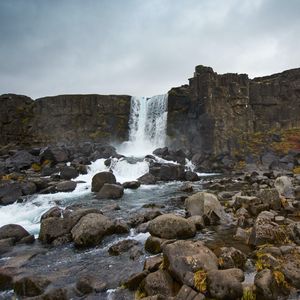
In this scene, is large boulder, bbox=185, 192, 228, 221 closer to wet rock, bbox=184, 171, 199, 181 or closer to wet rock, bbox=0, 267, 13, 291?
wet rock, bbox=0, 267, 13, 291

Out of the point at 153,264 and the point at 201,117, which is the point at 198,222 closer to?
the point at 153,264

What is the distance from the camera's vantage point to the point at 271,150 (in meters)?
44.8

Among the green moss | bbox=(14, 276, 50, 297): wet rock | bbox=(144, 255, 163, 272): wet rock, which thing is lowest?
bbox=(14, 276, 50, 297): wet rock

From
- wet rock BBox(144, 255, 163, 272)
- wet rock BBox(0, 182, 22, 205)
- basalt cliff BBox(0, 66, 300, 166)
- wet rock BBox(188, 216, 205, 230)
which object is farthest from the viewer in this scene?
basalt cliff BBox(0, 66, 300, 166)

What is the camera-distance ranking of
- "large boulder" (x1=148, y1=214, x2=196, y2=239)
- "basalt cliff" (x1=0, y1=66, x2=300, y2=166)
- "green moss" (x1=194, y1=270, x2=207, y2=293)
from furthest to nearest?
"basalt cliff" (x1=0, y1=66, x2=300, y2=166)
"large boulder" (x1=148, y1=214, x2=196, y2=239)
"green moss" (x1=194, y1=270, x2=207, y2=293)

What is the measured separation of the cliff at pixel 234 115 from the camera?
147 feet

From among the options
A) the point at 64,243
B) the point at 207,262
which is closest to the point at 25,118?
the point at 64,243

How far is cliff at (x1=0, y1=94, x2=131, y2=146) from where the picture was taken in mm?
54531

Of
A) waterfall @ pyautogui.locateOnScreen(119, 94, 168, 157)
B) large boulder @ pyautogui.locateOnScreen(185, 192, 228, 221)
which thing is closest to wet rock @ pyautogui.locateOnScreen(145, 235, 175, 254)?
large boulder @ pyautogui.locateOnScreen(185, 192, 228, 221)

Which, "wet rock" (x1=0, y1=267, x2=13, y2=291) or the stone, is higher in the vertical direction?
the stone

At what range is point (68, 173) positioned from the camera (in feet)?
96.3

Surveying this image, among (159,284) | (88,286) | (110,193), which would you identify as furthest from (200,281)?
(110,193)

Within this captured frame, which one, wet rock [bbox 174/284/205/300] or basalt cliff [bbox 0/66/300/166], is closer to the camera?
wet rock [bbox 174/284/205/300]

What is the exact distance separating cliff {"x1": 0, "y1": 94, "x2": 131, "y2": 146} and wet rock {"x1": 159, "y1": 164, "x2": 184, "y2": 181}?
22478 millimetres
